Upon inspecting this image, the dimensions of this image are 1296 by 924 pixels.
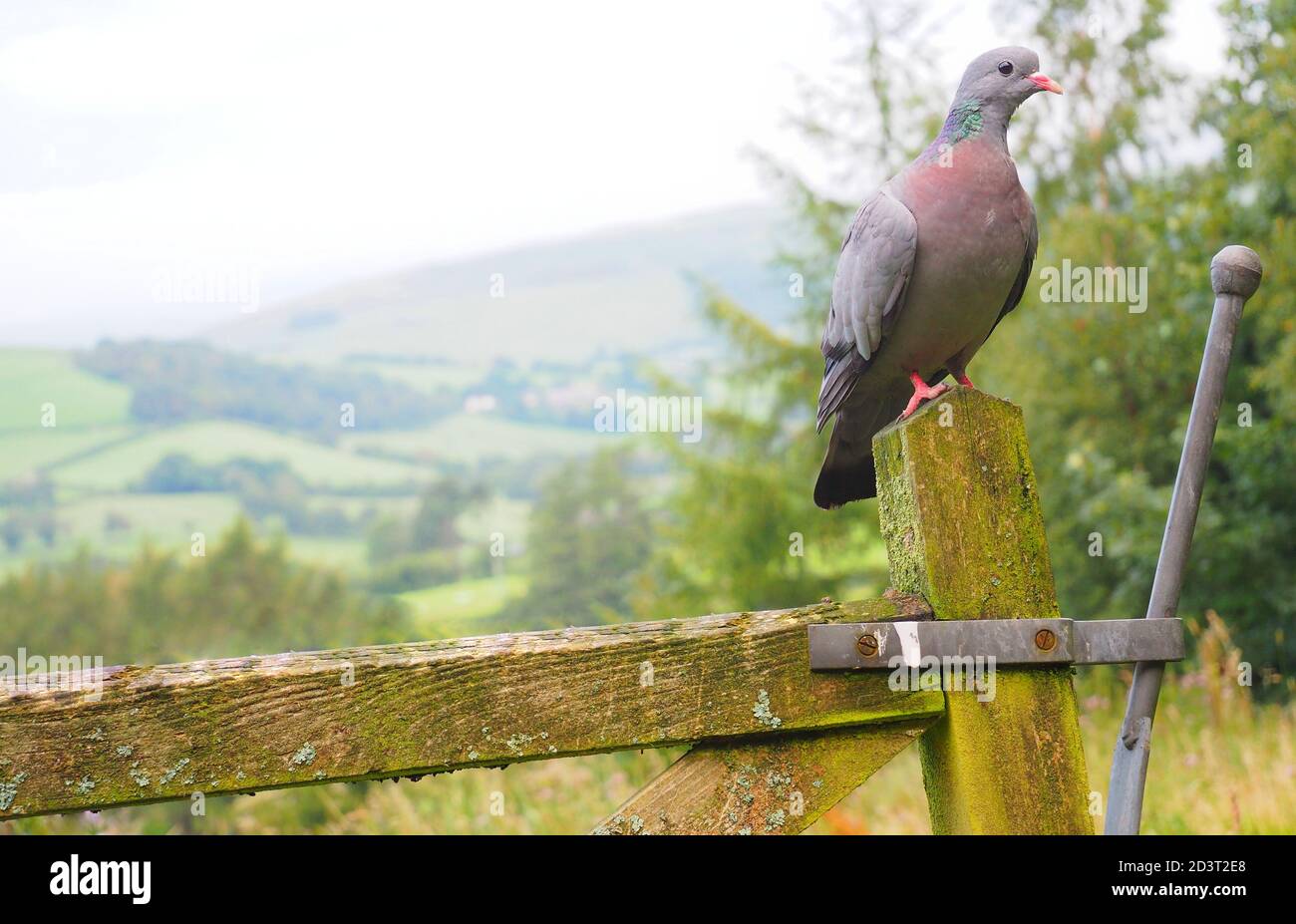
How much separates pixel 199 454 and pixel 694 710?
3446 cm

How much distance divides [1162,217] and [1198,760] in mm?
4722

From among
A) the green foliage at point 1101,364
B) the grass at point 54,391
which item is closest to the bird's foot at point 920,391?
the green foliage at point 1101,364

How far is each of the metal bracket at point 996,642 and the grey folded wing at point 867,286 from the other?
3.43 feet

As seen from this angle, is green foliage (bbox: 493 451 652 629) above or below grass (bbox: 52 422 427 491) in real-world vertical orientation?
below

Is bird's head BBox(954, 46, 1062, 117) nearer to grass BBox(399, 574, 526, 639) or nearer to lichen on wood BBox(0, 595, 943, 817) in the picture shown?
lichen on wood BBox(0, 595, 943, 817)

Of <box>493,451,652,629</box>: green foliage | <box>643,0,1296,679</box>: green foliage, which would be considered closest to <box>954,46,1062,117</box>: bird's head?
<box>643,0,1296,679</box>: green foliage

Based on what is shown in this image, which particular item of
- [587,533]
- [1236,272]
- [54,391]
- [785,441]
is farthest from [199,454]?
[1236,272]

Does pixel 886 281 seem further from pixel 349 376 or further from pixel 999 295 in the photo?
pixel 349 376

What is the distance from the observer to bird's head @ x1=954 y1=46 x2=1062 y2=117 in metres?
2.77

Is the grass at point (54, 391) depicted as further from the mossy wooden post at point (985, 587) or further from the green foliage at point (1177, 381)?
the mossy wooden post at point (985, 587)

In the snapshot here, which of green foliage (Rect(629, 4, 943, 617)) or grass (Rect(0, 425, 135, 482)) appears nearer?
green foliage (Rect(629, 4, 943, 617))

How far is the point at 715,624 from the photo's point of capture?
5.25ft

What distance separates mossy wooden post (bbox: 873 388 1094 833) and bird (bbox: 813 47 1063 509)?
2.54ft

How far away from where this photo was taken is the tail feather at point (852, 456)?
2664mm
